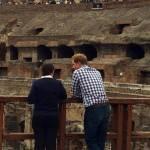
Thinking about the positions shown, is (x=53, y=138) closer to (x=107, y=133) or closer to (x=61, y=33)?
(x=107, y=133)

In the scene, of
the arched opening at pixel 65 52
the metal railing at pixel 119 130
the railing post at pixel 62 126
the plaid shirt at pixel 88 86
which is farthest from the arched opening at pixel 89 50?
the plaid shirt at pixel 88 86

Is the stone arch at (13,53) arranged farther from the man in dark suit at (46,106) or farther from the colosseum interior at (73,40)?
the man in dark suit at (46,106)

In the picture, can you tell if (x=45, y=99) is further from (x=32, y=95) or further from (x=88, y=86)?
(x=88, y=86)


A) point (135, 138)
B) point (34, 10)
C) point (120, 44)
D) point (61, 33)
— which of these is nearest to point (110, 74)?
point (120, 44)

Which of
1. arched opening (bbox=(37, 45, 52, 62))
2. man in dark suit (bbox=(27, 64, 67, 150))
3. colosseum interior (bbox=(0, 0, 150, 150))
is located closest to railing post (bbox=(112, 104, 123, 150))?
man in dark suit (bbox=(27, 64, 67, 150))

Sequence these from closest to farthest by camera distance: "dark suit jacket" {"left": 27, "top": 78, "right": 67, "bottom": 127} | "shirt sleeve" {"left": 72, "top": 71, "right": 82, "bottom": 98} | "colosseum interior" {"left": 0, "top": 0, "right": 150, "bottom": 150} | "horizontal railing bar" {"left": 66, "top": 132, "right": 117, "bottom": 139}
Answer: "dark suit jacket" {"left": 27, "top": 78, "right": 67, "bottom": 127}
"shirt sleeve" {"left": 72, "top": 71, "right": 82, "bottom": 98}
"horizontal railing bar" {"left": 66, "top": 132, "right": 117, "bottom": 139}
"colosseum interior" {"left": 0, "top": 0, "right": 150, "bottom": 150}

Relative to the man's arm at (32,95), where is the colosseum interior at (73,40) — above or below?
above

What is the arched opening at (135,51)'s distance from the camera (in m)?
40.1

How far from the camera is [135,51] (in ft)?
134

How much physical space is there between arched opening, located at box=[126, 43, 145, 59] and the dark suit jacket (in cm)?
3055

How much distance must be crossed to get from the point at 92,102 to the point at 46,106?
0.80 metres

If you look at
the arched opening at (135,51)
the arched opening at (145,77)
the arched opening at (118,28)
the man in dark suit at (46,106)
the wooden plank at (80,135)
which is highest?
the arched opening at (118,28)

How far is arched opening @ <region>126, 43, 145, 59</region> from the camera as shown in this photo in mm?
40125

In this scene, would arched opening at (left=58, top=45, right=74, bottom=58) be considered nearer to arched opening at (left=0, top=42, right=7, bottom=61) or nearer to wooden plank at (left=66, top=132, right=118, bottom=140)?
arched opening at (left=0, top=42, right=7, bottom=61)
